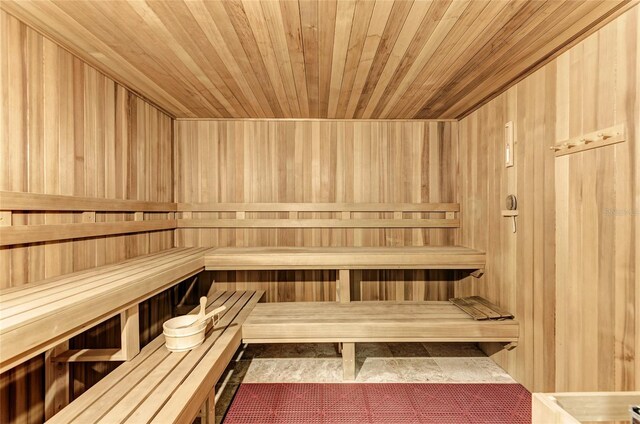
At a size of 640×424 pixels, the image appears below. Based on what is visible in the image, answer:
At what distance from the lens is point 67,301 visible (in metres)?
1.28

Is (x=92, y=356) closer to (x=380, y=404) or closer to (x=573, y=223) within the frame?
(x=380, y=404)

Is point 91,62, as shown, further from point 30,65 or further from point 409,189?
point 409,189

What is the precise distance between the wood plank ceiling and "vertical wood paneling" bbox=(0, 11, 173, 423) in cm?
17

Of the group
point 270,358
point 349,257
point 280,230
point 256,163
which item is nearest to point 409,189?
point 349,257

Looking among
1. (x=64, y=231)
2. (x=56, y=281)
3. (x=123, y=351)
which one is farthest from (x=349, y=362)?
(x=64, y=231)

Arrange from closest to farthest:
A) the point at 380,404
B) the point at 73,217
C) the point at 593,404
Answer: the point at 593,404 < the point at 73,217 < the point at 380,404

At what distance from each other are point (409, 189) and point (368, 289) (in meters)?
1.29

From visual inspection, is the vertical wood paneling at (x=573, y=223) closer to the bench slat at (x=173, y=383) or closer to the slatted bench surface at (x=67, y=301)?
the bench slat at (x=173, y=383)

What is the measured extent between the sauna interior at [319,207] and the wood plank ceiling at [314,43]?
0.02 metres

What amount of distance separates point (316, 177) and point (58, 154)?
2.25 meters

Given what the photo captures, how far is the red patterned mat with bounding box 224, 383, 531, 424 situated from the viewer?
2.03 meters

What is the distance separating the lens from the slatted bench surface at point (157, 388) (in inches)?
49.8

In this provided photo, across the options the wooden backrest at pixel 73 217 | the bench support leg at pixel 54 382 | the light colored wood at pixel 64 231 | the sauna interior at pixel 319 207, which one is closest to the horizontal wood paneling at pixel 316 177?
the sauna interior at pixel 319 207

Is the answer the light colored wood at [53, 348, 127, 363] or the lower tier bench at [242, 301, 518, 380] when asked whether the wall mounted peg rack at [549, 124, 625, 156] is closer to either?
the lower tier bench at [242, 301, 518, 380]
